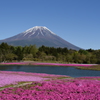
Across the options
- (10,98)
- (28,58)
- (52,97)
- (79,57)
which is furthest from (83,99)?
(28,58)

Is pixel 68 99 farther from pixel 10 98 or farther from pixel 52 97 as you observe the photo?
pixel 10 98

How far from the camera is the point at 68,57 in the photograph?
9469 cm

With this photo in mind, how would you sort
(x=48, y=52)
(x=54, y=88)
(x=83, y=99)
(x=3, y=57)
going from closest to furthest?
(x=83, y=99)
(x=54, y=88)
(x=3, y=57)
(x=48, y=52)

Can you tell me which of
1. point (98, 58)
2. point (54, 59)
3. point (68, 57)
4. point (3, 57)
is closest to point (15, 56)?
point (3, 57)

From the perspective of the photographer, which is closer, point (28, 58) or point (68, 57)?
point (68, 57)

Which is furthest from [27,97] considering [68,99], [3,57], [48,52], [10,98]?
[48,52]

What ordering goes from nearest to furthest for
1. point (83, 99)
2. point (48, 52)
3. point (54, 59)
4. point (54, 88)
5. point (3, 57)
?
point (83, 99), point (54, 88), point (3, 57), point (54, 59), point (48, 52)

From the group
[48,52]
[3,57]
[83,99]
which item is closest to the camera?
[83,99]

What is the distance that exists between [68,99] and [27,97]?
110 inches

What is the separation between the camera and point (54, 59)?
99.4m

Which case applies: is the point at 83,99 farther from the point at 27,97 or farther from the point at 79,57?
the point at 79,57

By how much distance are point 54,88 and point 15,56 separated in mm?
81932

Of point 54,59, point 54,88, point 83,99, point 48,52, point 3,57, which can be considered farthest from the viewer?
point 48,52

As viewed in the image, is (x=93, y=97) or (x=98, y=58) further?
(x=98, y=58)
